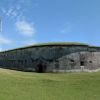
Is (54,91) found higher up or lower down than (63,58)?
lower down

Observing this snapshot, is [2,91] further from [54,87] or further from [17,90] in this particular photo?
[54,87]

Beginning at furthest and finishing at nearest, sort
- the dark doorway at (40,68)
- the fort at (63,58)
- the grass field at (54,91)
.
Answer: the dark doorway at (40,68) → the fort at (63,58) → the grass field at (54,91)

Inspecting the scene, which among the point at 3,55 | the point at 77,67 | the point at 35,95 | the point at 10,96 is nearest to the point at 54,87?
the point at 35,95

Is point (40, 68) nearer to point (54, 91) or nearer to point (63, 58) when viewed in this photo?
point (63, 58)

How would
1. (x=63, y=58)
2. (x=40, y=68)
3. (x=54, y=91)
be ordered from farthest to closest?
(x=40, y=68)
(x=63, y=58)
(x=54, y=91)

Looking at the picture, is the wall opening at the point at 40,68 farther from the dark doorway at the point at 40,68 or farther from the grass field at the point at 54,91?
the grass field at the point at 54,91

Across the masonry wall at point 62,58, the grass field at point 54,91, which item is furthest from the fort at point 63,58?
the grass field at point 54,91

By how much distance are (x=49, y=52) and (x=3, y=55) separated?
1383 cm

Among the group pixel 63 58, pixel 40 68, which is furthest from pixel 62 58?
pixel 40 68

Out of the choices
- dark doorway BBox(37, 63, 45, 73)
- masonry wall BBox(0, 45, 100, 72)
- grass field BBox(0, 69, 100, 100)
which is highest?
masonry wall BBox(0, 45, 100, 72)

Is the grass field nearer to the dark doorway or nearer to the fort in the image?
the fort

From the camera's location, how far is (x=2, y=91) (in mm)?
18859

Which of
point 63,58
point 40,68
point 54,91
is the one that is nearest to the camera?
point 54,91

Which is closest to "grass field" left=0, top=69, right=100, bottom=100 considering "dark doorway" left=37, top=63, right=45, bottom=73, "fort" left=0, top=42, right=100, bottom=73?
"fort" left=0, top=42, right=100, bottom=73
